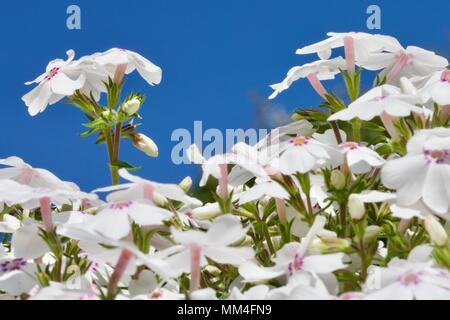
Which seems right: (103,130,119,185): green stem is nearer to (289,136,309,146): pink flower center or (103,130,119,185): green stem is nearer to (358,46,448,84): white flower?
(289,136,309,146): pink flower center

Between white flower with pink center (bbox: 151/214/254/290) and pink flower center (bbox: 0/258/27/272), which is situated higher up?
pink flower center (bbox: 0/258/27/272)

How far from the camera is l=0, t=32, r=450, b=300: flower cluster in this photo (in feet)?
6.39

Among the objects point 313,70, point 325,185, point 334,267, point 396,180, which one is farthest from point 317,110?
point 334,267

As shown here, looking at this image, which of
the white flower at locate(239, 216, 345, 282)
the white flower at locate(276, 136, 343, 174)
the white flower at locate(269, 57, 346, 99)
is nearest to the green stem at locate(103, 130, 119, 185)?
the white flower at locate(269, 57, 346, 99)

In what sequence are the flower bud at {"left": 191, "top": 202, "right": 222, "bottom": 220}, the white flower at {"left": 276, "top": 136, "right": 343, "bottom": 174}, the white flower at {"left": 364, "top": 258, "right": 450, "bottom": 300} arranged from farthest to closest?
the flower bud at {"left": 191, "top": 202, "right": 222, "bottom": 220} < the white flower at {"left": 276, "top": 136, "right": 343, "bottom": 174} < the white flower at {"left": 364, "top": 258, "right": 450, "bottom": 300}

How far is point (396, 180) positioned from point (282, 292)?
0.50 metres

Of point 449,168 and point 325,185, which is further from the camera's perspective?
point 325,185

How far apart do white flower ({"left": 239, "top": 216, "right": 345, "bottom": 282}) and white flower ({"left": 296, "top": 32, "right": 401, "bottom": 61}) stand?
0.98 metres

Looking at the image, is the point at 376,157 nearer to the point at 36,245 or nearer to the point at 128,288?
the point at 128,288

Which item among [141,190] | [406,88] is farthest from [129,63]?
[406,88]

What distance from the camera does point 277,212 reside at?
8.50 ft

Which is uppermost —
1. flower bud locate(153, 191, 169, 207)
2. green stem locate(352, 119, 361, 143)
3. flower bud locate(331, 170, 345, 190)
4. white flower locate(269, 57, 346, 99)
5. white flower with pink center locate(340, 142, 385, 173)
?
white flower locate(269, 57, 346, 99)

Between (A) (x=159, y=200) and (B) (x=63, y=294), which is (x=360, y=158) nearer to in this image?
(A) (x=159, y=200)

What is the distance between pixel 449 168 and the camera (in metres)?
2.19
